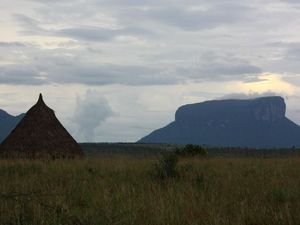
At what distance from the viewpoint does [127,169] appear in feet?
44.8

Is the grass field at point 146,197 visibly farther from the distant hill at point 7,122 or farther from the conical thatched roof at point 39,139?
the distant hill at point 7,122

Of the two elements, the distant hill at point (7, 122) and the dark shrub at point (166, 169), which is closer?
the dark shrub at point (166, 169)

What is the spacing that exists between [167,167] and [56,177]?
8.69 ft

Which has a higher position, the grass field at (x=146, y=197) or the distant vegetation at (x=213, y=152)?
the grass field at (x=146, y=197)

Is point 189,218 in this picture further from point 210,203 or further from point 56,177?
point 56,177

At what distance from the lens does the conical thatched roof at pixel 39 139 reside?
2162 cm

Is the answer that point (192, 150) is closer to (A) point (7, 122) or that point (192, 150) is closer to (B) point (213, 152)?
(B) point (213, 152)

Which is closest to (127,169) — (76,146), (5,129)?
(76,146)

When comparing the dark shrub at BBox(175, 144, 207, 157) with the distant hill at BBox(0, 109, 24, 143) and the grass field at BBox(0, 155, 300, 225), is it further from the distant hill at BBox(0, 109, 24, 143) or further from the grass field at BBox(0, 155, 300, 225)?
the distant hill at BBox(0, 109, 24, 143)

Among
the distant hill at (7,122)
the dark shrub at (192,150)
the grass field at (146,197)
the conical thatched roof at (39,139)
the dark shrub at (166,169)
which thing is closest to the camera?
the grass field at (146,197)

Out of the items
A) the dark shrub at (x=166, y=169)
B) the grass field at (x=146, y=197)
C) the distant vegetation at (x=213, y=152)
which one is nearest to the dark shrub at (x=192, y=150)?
the distant vegetation at (x=213, y=152)

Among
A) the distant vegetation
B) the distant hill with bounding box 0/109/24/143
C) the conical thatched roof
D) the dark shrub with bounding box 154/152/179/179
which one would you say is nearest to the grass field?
the dark shrub with bounding box 154/152/179/179

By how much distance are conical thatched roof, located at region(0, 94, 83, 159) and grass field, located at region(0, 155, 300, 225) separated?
25.1 ft

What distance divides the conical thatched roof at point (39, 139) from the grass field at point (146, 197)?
7.66 metres
